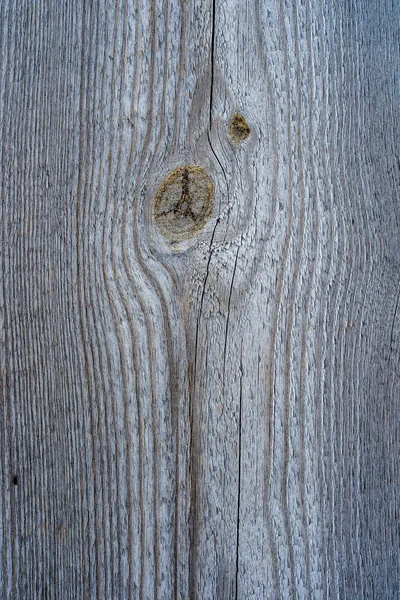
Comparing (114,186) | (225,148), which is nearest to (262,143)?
(225,148)

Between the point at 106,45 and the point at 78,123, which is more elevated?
the point at 106,45

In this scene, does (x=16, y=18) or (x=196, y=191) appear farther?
(x=16, y=18)

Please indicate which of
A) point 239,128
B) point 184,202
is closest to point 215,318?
point 184,202

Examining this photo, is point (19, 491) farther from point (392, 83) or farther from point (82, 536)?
point (392, 83)

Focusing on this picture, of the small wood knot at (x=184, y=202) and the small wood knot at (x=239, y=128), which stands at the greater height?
the small wood knot at (x=239, y=128)

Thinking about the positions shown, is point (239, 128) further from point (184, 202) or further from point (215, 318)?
point (215, 318)
